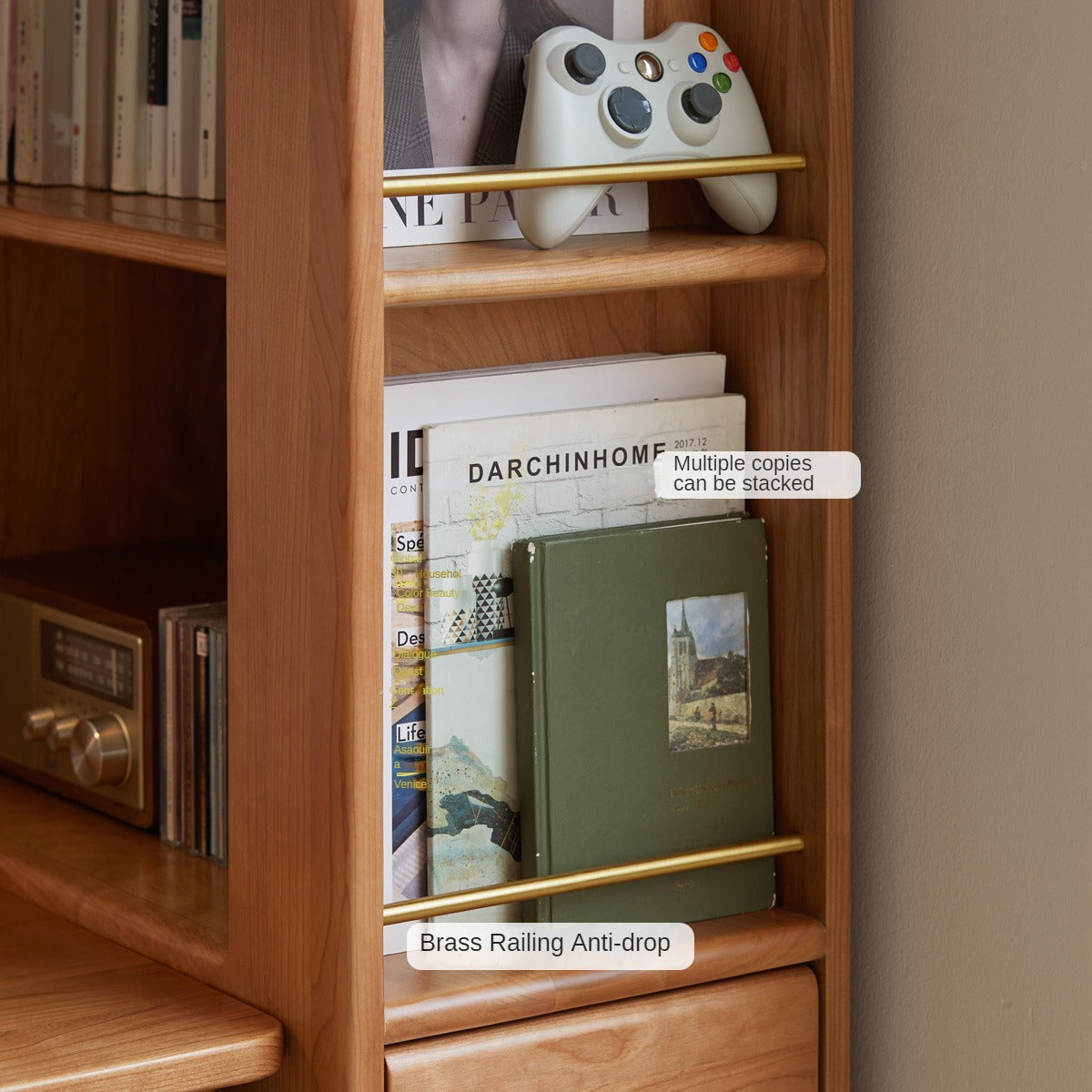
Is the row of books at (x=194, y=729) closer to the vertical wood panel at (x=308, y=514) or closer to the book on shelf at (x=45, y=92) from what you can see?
the vertical wood panel at (x=308, y=514)

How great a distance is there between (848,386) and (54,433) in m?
0.75

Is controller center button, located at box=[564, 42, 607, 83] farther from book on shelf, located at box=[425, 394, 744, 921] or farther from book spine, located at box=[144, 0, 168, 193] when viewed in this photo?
book spine, located at box=[144, 0, 168, 193]

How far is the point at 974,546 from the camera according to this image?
1138 millimetres

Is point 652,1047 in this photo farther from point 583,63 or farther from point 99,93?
point 99,93

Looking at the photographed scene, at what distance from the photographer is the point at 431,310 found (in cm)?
115

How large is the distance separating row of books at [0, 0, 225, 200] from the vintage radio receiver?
0.32m

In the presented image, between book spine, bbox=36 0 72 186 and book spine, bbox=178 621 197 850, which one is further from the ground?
book spine, bbox=36 0 72 186

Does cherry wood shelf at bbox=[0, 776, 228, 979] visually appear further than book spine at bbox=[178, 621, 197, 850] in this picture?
No

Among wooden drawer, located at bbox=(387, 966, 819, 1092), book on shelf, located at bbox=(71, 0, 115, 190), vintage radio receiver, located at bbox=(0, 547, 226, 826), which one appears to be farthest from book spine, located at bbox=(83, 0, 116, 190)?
wooden drawer, located at bbox=(387, 966, 819, 1092)

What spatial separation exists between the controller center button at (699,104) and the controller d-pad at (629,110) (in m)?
0.03

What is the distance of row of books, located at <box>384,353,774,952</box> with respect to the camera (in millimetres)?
1115

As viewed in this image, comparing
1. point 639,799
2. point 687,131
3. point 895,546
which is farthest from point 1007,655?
point 687,131

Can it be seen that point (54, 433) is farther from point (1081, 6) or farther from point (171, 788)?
point (1081, 6)

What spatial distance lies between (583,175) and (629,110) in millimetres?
56
